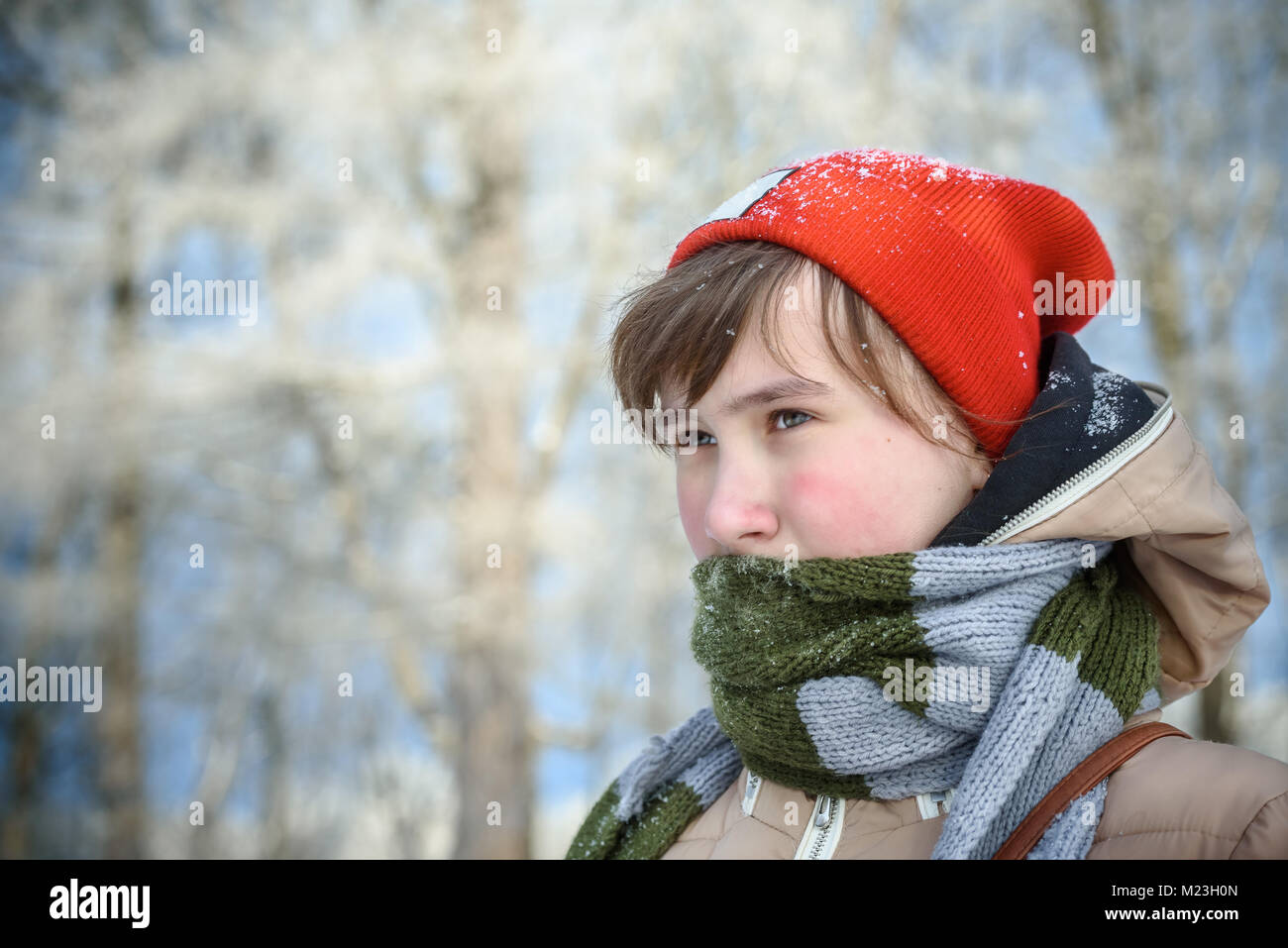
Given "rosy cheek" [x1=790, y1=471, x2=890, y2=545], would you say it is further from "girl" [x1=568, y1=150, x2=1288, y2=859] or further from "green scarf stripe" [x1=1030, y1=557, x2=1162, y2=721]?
"green scarf stripe" [x1=1030, y1=557, x2=1162, y2=721]

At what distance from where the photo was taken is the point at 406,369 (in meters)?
6.86

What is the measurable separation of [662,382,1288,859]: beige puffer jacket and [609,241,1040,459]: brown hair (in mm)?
188

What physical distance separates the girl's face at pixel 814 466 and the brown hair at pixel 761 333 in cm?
2

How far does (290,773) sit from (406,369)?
3851 mm

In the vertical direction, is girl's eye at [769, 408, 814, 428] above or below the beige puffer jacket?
above

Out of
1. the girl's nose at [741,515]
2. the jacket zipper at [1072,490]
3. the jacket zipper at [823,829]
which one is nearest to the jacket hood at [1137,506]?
the jacket zipper at [1072,490]

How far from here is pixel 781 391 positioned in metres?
1.31

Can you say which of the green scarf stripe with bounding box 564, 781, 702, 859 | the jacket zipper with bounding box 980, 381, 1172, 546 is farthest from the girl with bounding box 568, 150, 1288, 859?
the green scarf stripe with bounding box 564, 781, 702, 859

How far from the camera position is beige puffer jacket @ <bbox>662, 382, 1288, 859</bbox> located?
1061mm

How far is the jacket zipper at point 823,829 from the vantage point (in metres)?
1.32
